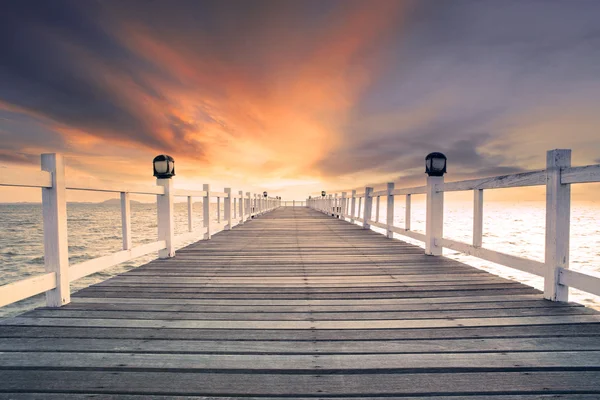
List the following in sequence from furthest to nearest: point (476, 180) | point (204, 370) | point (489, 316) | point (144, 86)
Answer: point (144, 86)
point (476, 180)
point (489, 316)
point (204, 370)

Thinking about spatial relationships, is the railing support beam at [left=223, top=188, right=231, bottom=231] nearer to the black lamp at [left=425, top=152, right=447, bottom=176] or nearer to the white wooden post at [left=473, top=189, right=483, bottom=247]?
the black lamp at [left=425, top=152, right=447, bottom=176]

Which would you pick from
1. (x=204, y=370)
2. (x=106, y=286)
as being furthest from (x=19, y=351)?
(x=106, y=286)

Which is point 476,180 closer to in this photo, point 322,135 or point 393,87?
point 393,87

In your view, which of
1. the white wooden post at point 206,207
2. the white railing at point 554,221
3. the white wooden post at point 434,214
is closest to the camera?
the white railing at point 554,221

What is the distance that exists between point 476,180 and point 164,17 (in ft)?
37.0

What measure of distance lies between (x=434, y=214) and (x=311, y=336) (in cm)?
333

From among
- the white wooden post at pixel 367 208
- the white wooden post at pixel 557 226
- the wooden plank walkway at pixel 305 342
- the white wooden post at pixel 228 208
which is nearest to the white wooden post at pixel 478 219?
the wooden plank walkway at pixel 305 342

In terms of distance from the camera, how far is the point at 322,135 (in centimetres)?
1861

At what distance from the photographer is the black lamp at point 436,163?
429 centimetres

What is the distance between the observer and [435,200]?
4293 mm

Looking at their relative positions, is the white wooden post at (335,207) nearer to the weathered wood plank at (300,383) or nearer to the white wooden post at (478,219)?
the white wooden post at (478,219)

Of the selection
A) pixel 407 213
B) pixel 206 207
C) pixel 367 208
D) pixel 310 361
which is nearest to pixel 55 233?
pixel 310 361

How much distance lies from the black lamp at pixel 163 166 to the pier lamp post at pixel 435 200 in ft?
12.7

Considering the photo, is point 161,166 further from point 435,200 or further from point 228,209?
point 228,209
